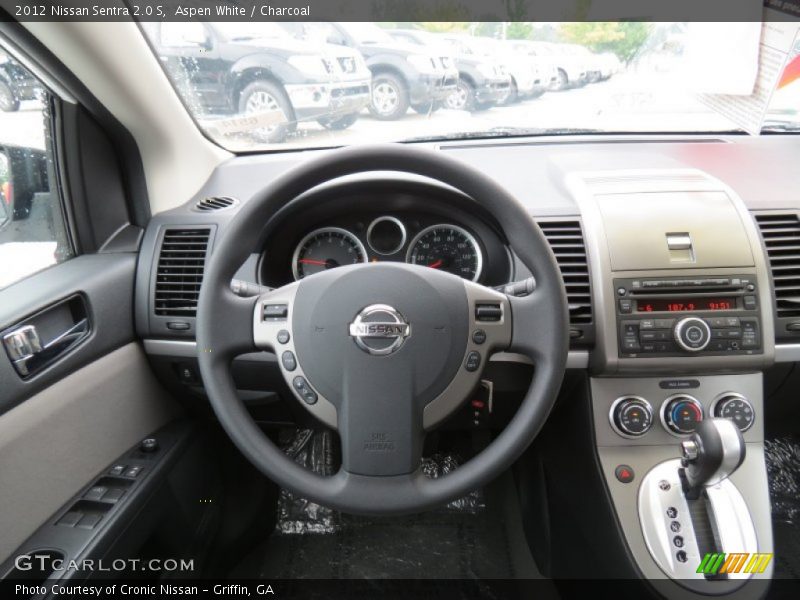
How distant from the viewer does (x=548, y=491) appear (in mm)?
1903

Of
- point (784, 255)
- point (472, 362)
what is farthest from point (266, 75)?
point (784, 255)

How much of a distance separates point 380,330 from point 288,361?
8.2 inches

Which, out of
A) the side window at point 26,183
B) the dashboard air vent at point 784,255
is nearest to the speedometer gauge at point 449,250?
the dashboard air vent at point 784,255

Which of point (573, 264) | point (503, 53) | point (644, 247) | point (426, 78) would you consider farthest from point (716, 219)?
point (426, 78)

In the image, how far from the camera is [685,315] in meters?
1.46

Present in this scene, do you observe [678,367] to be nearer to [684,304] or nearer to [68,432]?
[684,304]

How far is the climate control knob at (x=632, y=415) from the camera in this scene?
153 cm

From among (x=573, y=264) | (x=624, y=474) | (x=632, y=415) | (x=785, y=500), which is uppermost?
(x=573, y=264)

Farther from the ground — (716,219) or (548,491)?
(716,219)

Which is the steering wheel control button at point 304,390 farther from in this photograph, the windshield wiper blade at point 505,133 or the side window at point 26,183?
the windshield wiper blade at point 505,133

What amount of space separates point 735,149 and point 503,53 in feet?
2.78

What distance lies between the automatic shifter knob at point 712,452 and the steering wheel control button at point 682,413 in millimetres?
93

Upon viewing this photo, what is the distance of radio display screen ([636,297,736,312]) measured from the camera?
1.47 metres

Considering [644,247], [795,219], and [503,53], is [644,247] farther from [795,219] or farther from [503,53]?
[503,53]
